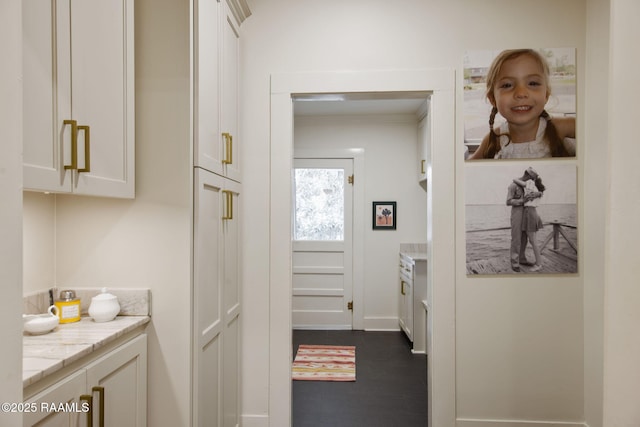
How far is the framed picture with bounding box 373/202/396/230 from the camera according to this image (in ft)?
16.6

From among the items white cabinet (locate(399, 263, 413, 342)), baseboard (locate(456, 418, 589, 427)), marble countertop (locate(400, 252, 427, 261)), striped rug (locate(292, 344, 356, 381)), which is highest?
marble countertop (locate(400, 252, 427, 261))

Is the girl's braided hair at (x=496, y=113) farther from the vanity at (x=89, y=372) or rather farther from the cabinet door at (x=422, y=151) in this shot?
the cabinet door at (x=422, y=151)

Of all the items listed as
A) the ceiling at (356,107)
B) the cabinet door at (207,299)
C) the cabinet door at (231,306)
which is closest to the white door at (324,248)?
the ceiling at (356,107)

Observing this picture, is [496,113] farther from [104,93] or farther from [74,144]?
[74,144]

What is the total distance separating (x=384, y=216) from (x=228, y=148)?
10.5ft

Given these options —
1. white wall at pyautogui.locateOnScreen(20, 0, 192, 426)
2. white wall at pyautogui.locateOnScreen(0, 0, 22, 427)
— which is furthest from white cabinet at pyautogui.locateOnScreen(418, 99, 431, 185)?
white wall at pyautogui.locateOnScreen(0, 0, 22, 427)

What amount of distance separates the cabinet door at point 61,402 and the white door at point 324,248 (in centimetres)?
381

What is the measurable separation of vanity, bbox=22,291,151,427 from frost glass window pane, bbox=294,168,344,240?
344 cm

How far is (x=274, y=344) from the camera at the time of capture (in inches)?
100

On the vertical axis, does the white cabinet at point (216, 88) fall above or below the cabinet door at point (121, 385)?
above

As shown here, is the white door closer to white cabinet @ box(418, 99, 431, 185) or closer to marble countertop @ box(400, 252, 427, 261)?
marble countertop @ box(400, 252, 427, 261)

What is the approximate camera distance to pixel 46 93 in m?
1.24

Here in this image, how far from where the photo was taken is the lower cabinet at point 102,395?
3.90 ft

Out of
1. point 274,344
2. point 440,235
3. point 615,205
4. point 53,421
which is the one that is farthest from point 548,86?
point 53,421
